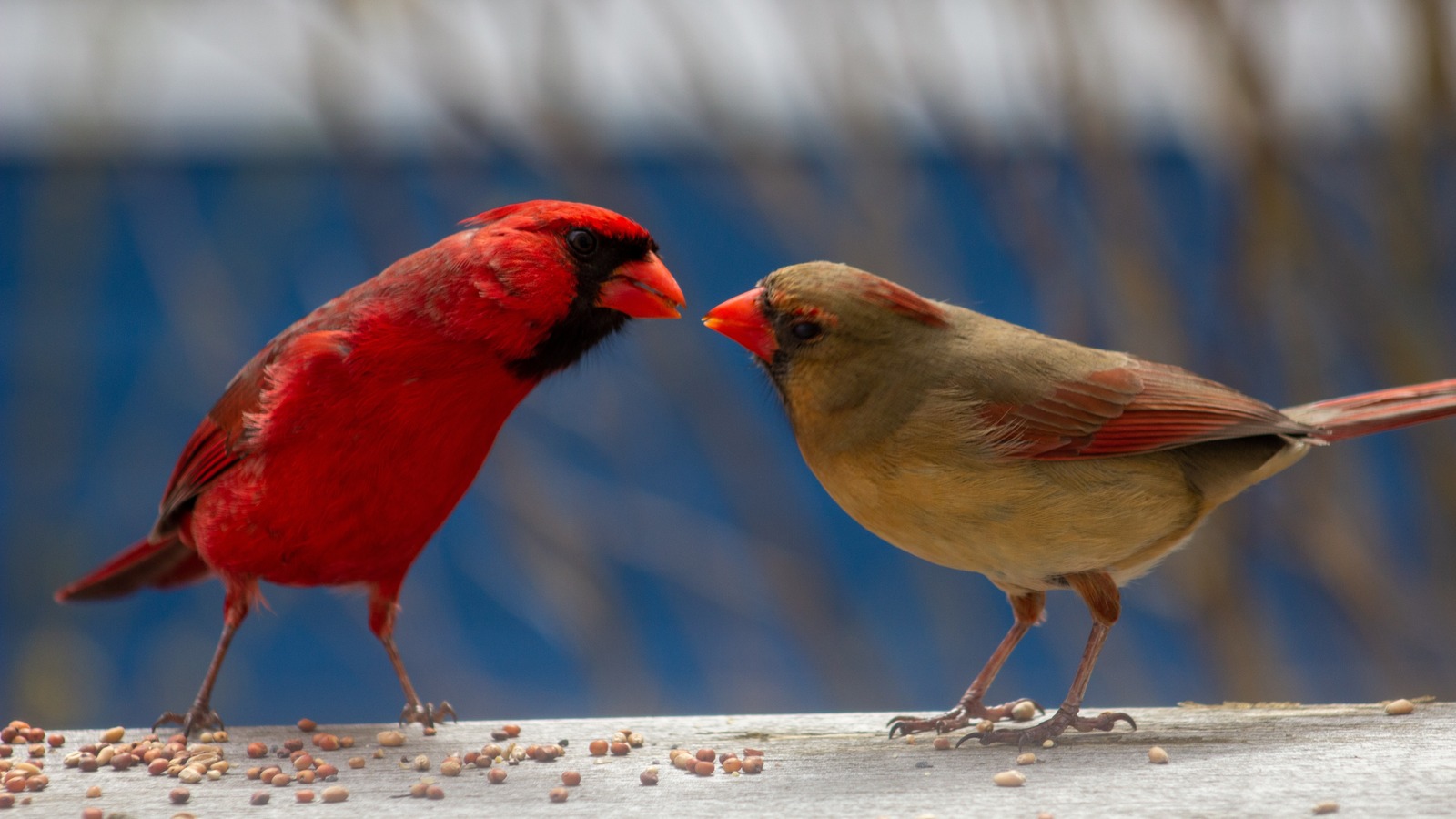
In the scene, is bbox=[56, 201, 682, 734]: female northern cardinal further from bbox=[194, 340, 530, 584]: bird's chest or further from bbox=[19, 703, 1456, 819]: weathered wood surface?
bbox=[19, 703, 1456, 819]: weathered wood surface

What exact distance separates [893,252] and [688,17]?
3.31ft

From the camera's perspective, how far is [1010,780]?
208 centimetres

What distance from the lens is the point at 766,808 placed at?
197 centimetres

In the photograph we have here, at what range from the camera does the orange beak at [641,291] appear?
268 cm

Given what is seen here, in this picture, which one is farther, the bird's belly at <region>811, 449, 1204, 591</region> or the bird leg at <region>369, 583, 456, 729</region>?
the bird leg at <region>369, 583, 456, 729</region>

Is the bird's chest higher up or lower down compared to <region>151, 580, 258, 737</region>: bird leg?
higher up

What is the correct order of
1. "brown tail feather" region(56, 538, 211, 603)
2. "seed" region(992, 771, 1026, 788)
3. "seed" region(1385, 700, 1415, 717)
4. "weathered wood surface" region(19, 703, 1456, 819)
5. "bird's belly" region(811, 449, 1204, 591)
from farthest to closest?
"brown tail feather" region(56, 538, 211, 603), "seed" region(1385, 700, 1415, 717), "bird's belly" region(811, 449, 1204, 591), "seed" region(992, 771, 1026, 788), "weathered wood surface" region(19, 703, 1456, 819)

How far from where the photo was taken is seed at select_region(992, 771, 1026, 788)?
2.07m

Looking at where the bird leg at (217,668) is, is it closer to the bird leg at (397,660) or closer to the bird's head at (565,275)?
the bird leg at (397,660)

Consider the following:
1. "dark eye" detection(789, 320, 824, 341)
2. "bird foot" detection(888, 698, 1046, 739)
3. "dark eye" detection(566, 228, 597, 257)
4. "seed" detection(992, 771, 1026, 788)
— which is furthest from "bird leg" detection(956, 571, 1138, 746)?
"dark eye" detection(566, 228, 597, 257)

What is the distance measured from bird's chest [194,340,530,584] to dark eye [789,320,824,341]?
0.53m

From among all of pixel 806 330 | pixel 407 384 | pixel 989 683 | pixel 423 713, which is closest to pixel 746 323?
pixel 806 330

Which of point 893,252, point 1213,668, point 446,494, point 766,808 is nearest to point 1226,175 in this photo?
point 893,252

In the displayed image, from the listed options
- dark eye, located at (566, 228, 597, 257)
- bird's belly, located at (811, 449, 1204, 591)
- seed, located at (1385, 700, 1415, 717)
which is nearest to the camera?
bird's belly, located at (811, 449, 1204, 591)
